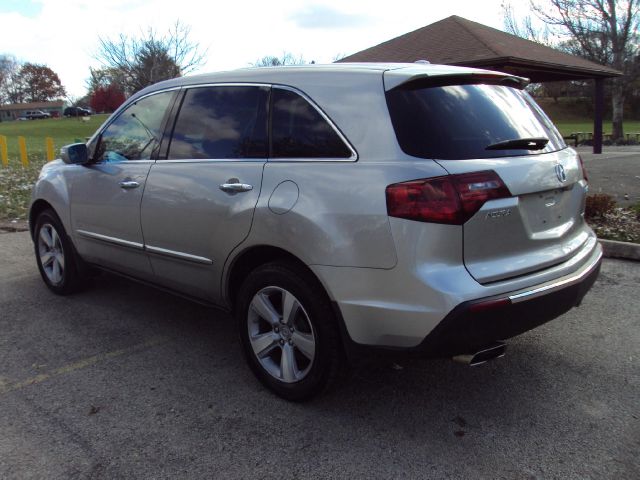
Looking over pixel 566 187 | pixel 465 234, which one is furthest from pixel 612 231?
pixel 465 234

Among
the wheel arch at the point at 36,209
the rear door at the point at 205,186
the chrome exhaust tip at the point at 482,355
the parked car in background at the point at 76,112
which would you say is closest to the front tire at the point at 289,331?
the rear door at the point at 205,186

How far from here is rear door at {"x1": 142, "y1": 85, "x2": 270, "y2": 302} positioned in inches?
126

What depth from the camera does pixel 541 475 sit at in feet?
8.06

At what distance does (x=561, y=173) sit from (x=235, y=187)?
1.74 m

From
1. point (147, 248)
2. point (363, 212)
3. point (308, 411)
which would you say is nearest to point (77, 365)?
point (147, 248)

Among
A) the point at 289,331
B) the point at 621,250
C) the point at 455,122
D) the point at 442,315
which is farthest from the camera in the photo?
the point at 621,250

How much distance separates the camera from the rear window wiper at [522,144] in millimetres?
2765

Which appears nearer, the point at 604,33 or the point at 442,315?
the point at 442,315

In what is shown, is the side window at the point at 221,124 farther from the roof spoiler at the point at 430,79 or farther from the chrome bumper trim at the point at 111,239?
the roof spoiler at the point at 430,79

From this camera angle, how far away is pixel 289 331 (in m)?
3.04

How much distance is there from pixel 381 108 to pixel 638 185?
8.66m

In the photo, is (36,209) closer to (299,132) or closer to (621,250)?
(299,132)

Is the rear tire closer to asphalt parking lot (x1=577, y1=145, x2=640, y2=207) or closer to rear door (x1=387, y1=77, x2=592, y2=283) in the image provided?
rear door (x1=387, y1=77, x2=592, y2=283)

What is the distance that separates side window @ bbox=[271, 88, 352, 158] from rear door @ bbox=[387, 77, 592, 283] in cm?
36
